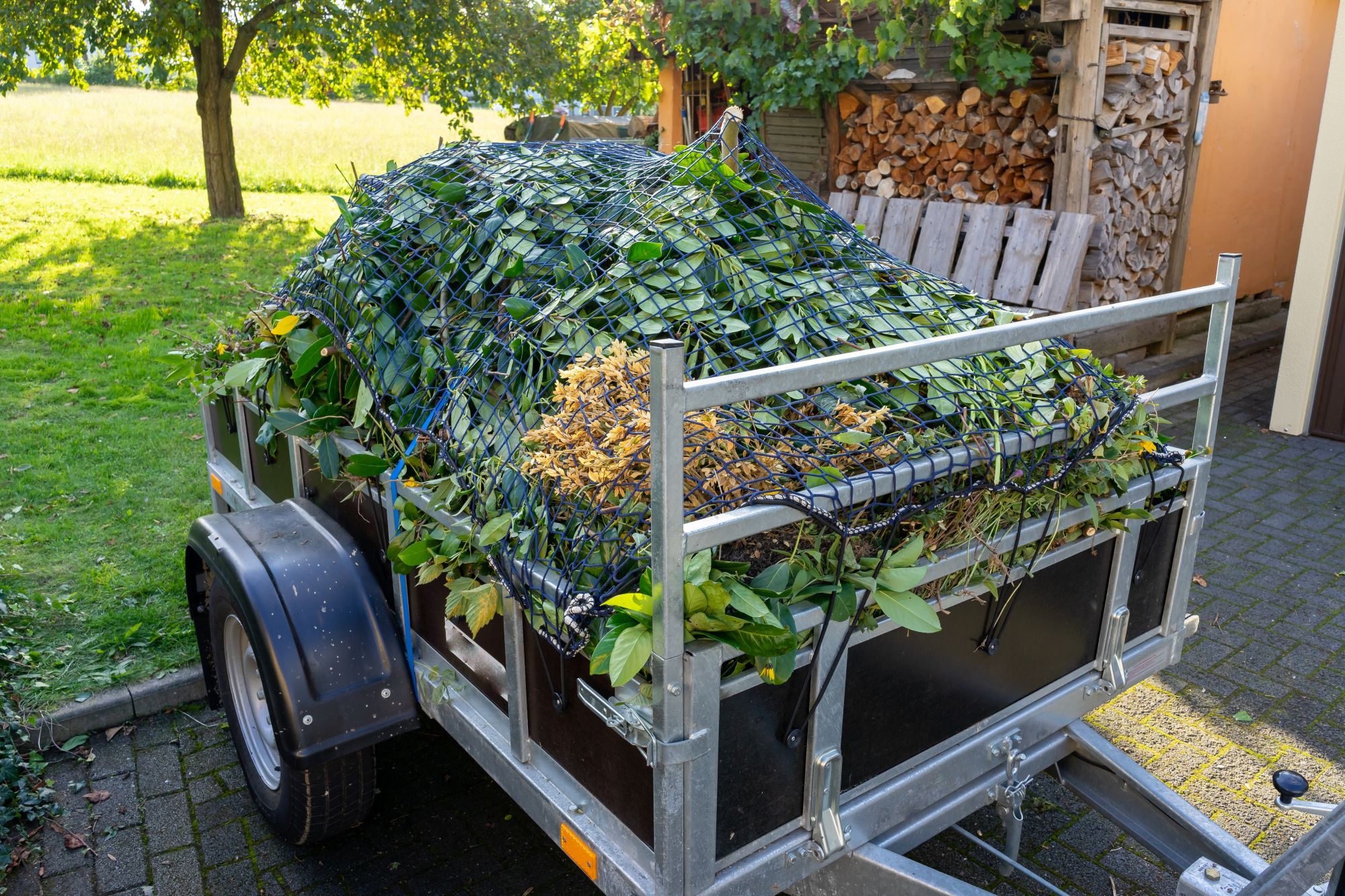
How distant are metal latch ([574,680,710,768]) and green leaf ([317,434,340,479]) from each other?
1.20m

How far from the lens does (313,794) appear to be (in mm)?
2742

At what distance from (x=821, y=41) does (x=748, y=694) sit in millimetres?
7453

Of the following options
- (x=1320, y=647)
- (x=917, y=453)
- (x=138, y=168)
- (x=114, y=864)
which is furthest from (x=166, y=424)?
(x=138, y=168)

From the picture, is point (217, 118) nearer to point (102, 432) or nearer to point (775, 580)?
point (102, 432)

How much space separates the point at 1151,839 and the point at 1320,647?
2.28 metres

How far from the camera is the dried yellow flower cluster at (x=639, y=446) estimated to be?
196cm

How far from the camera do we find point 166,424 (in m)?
6.49

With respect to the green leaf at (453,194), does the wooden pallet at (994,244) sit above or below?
below

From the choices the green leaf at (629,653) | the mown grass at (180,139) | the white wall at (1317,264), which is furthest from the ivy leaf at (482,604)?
the mown grass at (180,139)

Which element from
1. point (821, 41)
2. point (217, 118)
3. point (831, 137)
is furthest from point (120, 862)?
point (217, 118)

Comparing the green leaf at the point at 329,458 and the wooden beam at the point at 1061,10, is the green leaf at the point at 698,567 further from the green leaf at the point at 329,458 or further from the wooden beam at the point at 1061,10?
the wooden beam at the point at 1061,10

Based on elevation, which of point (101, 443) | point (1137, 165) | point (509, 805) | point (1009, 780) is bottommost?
point (509, 805)

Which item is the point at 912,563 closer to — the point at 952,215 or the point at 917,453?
the point at 917,453

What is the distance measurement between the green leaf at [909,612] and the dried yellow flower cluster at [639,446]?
279 millimetres
